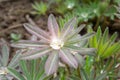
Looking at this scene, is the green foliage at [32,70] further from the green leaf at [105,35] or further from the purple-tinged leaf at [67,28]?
the green leaf at [105,35]

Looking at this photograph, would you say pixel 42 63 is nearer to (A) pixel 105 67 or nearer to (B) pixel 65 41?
(B) pixel 65 41

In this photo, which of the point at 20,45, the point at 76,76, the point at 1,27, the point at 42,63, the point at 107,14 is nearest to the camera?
the point at 20,45

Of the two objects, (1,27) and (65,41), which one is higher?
(1,27)

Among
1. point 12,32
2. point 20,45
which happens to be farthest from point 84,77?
point 12,32

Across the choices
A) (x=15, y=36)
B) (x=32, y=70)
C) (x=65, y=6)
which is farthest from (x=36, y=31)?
(x=65, y=6)

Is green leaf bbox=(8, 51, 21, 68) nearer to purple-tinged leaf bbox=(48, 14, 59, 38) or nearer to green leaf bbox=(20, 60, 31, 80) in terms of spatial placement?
green leaf bbox=(20, 60, 31, 80)

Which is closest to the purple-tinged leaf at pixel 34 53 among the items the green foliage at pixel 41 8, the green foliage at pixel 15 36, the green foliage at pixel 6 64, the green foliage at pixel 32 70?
the green foliage at pixel 32 70

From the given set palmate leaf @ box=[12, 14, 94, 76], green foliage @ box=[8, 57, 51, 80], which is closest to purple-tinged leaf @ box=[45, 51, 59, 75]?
palmate leaf @ box=[12, 14, 94, 76]
